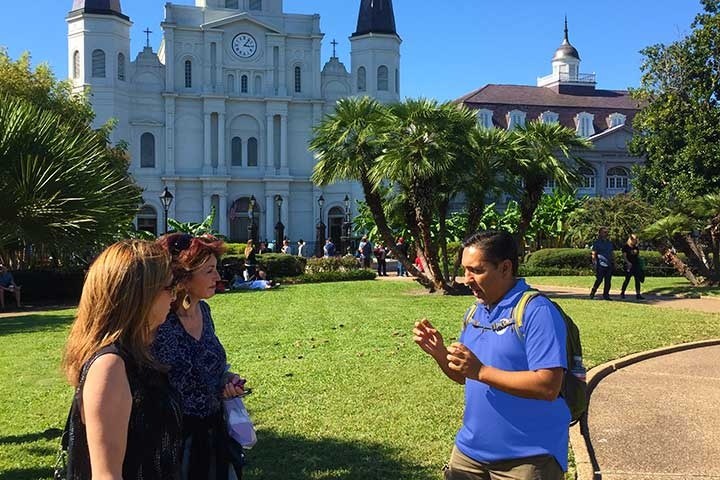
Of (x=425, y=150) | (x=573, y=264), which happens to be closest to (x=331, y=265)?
(x=573, y=264)

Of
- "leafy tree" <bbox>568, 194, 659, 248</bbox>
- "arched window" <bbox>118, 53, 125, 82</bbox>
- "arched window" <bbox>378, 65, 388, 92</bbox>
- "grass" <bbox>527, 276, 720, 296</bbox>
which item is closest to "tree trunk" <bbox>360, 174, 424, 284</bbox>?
"grass" <bbox>527, 276, 720, 296</bbox>

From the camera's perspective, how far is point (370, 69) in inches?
2233

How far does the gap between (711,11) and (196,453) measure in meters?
31.3

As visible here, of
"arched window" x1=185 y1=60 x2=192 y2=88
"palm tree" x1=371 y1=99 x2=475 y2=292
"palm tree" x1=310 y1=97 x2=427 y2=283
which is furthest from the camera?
"arched window" x1=185 y1=60 x2=192 y2=88

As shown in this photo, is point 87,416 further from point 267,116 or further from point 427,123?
point 267,116

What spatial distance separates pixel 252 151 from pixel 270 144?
5.53 feet

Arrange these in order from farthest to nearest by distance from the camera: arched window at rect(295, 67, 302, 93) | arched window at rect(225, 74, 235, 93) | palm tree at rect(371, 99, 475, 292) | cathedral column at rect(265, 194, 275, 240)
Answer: arched window at rect(295, 67, 302, 93) → arched window at rect(225, 74, 235, 93) → cathedral column at rect(265, 194, 275, 240) → palm tree at rect(371, 99, 475, 292)

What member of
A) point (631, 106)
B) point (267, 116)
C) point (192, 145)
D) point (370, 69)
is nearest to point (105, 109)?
point (192, 145)

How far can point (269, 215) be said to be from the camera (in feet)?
180

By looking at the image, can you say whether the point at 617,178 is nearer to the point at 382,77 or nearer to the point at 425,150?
the point at 382,77

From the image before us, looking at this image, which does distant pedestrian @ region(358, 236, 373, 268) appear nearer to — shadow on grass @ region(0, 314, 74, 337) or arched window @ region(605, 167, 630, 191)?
shadow on grass @ region(0, 314, 74, 337)

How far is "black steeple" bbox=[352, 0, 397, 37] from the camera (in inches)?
2251

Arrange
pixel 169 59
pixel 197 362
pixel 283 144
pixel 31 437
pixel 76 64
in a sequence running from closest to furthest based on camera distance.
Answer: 1. pixel 197 362
2. pixel 31 437
3. pixel 76 64
4. pixel 169 59
5. pixel 283 144

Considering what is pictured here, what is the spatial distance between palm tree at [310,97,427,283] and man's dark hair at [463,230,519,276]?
15.1 m
